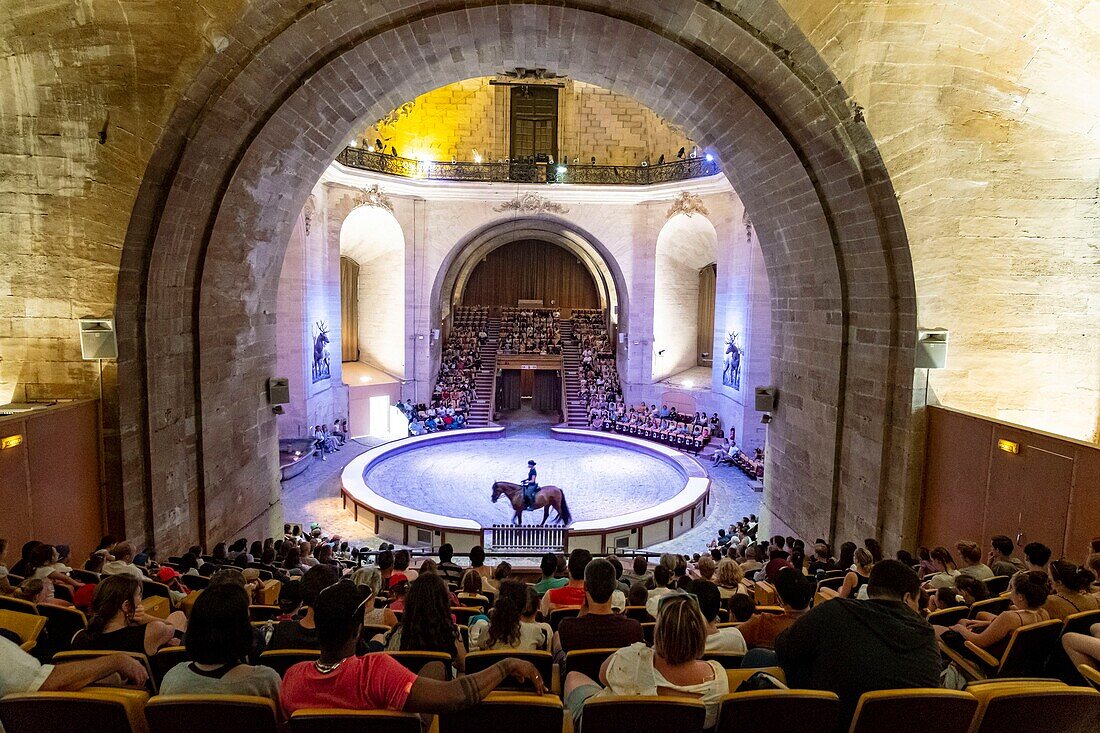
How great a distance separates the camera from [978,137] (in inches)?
272

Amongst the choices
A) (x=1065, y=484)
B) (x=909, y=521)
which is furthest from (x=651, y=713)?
(x=909, y=521)

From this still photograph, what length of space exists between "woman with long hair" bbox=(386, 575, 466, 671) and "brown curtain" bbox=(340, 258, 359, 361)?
22915 mm

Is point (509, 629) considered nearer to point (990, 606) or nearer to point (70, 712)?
point (70, 712)

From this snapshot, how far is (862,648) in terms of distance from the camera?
8.85ft

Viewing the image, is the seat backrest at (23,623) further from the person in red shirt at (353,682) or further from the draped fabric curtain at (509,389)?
the draped fabric curtain at (509,389)

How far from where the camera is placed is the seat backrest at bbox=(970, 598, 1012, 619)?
13.5 ft

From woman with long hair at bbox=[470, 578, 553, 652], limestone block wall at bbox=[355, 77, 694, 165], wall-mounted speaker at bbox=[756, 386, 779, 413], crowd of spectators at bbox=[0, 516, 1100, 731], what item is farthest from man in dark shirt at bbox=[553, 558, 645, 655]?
limestone block wall at bbox=[355, 77, 694, 165]

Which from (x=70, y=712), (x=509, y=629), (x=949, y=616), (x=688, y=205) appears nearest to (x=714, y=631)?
(x=509, y=629)

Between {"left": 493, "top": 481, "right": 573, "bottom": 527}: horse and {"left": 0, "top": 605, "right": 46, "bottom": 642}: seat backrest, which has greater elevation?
{"left": 0, "top": 605, "right": 46, "bottom": 642}: seat backrest

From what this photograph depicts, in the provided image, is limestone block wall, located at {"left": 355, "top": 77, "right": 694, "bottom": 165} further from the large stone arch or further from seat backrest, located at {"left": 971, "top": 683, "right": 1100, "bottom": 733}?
seat backrest, located at {"left": 971, "top": 683, "right": 1100, "bottom": 733}

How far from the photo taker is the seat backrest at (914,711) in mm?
2514

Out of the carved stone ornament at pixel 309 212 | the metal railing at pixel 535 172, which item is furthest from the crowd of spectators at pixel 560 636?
the metal railing at pixel 535 172

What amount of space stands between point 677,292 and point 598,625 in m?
22.7

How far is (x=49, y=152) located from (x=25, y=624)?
5.39m
